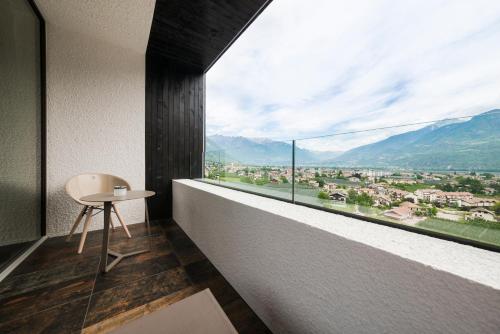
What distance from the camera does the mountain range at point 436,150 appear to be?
580 mm

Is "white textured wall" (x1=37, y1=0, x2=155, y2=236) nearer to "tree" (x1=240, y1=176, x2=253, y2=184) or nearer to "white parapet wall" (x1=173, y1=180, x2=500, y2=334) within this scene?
"tree" (x1=240, y1=176, x2=253, y2=184)

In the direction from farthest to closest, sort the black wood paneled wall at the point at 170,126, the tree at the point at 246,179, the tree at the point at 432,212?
the black wood paneled wall at the point at 170,126 < the tree at the point at 246,179 < the tree at the point at 432,212

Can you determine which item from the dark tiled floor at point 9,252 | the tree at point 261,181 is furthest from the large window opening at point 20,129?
the tree at point 261,181

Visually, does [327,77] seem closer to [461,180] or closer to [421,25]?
[421,25]

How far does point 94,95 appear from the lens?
2463 millimetres

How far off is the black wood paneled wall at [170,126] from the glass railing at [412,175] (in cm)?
232

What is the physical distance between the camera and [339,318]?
2.33ft

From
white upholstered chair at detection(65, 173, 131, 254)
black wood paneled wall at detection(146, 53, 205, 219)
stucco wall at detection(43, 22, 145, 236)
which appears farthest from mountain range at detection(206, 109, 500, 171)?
stucco wall at detection(43, 22, 145, 236)

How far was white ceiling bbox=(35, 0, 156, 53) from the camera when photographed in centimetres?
192

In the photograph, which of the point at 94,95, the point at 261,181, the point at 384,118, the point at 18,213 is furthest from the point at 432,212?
the point at 94,95

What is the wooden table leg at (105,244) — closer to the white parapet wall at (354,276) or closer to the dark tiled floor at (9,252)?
the dark tiled floor at (9,252)

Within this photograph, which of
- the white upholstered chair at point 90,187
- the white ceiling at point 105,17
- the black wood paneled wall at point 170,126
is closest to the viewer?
the white ceiling at point 105,17

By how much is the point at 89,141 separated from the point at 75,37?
1339 mm

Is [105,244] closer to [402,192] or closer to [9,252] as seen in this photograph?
[9,252]
